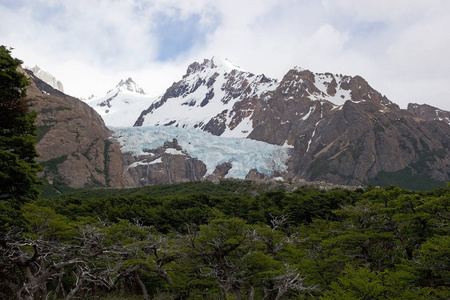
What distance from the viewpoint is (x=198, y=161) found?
18450 centimetres

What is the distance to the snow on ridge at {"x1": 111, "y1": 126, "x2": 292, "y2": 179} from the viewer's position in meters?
171

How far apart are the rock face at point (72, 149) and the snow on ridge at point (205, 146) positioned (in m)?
19.1

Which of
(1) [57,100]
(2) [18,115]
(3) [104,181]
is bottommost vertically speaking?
(3) [104,181]

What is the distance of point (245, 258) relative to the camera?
23562mm

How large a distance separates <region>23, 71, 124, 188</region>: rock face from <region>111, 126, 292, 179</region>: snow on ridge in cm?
1908

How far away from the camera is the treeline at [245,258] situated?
51.5 ft

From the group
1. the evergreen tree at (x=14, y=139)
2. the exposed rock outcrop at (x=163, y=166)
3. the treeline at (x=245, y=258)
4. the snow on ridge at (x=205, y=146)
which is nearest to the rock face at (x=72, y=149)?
the snow on ridge at (x=205, y=146)

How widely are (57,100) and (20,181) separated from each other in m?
145

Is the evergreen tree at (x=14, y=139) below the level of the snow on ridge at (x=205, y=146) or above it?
below

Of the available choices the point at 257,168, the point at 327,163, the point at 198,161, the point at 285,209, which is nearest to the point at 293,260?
the point at 285,209

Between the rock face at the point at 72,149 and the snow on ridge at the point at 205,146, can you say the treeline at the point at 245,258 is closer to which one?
the rock face at the point at 72,149

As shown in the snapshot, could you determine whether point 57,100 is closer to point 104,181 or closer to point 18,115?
point 104,181

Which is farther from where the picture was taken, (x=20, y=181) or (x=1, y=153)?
(x=20, y=181)

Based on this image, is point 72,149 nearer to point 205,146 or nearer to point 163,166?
point 163,166
